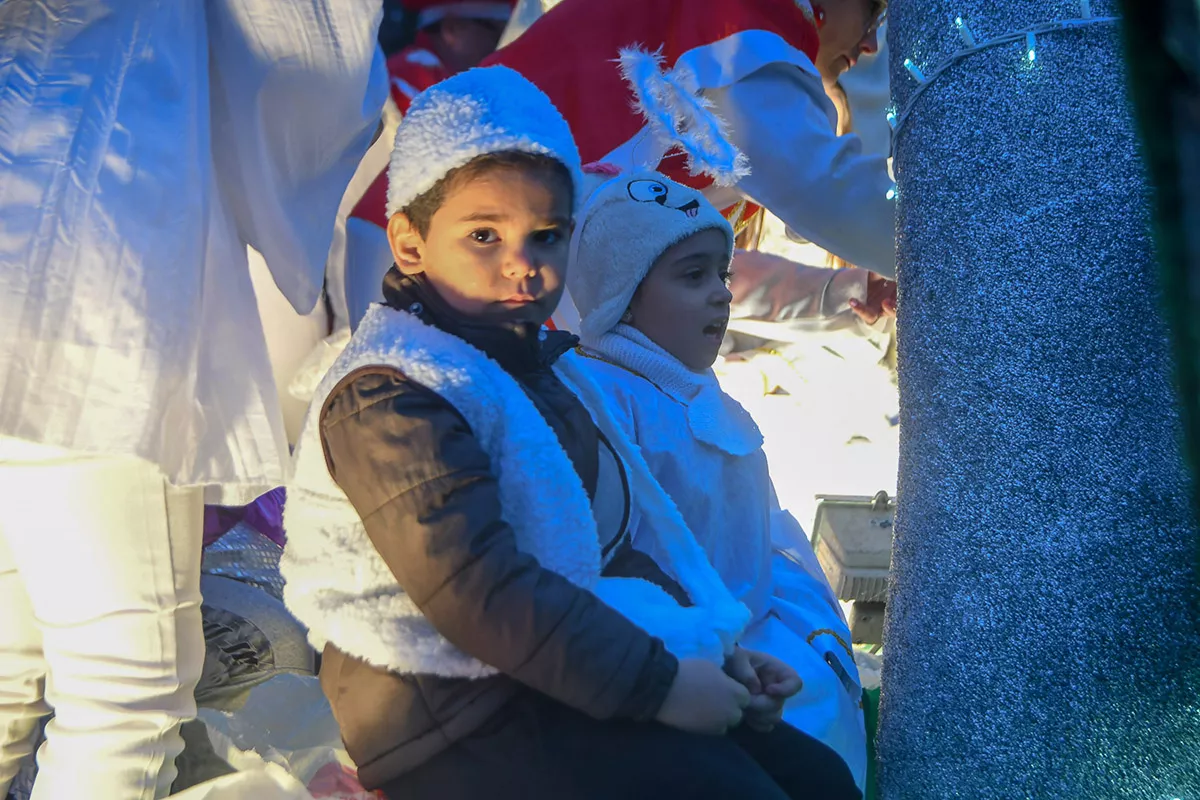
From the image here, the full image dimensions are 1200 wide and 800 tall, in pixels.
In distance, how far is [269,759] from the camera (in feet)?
4.66

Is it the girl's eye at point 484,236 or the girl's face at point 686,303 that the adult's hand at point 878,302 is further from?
the girl's eye at point 484,236

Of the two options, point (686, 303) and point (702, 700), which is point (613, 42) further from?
point (702, 700)

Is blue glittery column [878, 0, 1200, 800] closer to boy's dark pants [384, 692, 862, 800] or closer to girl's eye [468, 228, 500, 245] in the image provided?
boy's dark pants [384, 692, 862, 800]

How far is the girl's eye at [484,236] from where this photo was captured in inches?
44.2

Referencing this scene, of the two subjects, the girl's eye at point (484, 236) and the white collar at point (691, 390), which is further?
the white collar at point (691, 390)

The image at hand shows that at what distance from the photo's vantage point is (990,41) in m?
1.00

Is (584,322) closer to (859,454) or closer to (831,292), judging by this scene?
(831,292)

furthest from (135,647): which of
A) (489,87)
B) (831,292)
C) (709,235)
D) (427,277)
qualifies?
(831,292)

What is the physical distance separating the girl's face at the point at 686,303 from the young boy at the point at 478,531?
0.50 metres

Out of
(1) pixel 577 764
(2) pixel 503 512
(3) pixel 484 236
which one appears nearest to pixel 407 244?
(3) pixel 484 236

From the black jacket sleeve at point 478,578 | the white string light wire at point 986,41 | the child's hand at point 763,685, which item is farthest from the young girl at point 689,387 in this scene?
the white string light wire at point 986,41

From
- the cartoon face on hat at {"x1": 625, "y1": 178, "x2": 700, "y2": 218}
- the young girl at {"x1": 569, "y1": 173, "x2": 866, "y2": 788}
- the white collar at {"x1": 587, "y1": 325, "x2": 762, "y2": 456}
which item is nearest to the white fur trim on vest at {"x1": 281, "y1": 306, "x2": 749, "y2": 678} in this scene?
the young girl at {"x1": 569, "y1": 173, "x2": 866, "y2": 788}

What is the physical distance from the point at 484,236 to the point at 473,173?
0.07m

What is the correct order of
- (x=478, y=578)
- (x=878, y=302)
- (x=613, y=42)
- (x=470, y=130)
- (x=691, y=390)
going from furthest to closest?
1. (x=878, y=302)
2. (x=613, y=42)
3. (x=691, y=390)
4. (x=470, y=130)
5. (x=478, y=578)
